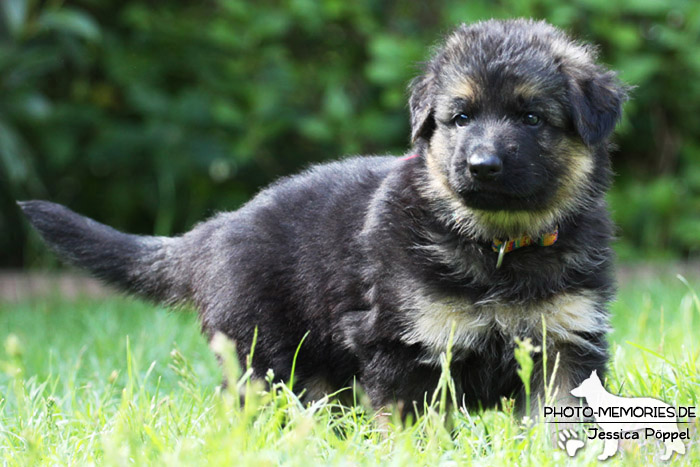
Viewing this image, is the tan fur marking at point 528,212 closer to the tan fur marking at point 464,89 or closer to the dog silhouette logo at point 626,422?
the tan fur marking at point 464,89

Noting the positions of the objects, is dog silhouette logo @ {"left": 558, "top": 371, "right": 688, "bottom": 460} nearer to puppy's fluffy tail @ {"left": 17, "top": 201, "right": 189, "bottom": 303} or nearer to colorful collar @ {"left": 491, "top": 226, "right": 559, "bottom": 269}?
colorful collar @ {"left": 491, "top": 226, "right": 559, "bottom": 269}

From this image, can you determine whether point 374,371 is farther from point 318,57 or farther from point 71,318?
point 318,57

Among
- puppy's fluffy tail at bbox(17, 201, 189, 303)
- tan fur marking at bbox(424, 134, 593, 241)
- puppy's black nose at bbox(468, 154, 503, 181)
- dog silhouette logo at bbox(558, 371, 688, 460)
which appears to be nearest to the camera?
dog silhouette logo at bbox(558, 371, 688, 460)

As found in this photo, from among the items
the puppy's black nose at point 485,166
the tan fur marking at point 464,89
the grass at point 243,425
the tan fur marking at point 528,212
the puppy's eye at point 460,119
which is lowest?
the grass at point 243,425

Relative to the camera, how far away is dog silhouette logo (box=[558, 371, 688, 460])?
2.39 m

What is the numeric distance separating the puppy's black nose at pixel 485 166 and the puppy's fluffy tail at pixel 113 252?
1.36 metres

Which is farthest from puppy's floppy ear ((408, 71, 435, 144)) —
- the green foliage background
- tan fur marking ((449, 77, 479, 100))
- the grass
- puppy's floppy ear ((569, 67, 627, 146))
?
the green foliage background

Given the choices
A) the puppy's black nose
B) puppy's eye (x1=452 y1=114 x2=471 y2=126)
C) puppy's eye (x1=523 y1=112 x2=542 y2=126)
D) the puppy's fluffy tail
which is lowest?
the puppy's fluffy tail

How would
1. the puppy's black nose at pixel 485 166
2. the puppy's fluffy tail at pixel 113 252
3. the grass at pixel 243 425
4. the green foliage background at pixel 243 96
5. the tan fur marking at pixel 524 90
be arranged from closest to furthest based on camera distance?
the grass at pixel 243 425 → the puppy's black nose at pixel 485 166 → the tan fur marking at pixel 524 90 → the puppy's fluffy tail at pixel 113 252 → the green foliage background at pixel 243 96

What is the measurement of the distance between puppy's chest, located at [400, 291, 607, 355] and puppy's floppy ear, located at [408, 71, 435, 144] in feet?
2.17

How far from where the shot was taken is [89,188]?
7.10 m

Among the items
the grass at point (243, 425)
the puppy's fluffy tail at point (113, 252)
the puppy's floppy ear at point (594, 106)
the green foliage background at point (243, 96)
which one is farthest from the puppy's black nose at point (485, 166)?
the green foliage background at point (243, 96)

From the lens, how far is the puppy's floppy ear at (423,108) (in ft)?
10.1

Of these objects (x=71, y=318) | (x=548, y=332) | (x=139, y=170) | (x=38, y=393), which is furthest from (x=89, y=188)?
(x=548, y=332)
